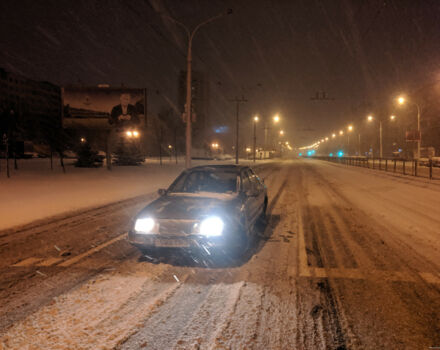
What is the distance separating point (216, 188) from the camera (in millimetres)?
6555

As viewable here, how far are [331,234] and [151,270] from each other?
4010mm

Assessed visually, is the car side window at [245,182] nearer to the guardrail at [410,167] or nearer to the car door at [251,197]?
the car door at [251,197]

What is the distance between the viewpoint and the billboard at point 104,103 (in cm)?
3183

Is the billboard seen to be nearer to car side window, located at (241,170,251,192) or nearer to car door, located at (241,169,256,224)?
car side window, located at (241,170,251,192)

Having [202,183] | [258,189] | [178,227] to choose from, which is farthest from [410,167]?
[178,227]

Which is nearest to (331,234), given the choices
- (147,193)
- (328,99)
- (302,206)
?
(302,206)

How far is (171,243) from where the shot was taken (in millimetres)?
4781

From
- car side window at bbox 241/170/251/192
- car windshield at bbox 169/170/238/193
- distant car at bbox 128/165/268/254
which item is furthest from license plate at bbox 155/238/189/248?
car side window at bbox 241/170/251/192

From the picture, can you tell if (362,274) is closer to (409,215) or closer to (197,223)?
(197,223)

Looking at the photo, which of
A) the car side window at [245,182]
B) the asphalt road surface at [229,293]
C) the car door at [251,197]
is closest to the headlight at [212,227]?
the asphalt road surface at [229,293]

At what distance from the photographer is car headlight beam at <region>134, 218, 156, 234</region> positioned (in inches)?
194

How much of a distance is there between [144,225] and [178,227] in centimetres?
60

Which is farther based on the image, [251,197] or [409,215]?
[409,215]

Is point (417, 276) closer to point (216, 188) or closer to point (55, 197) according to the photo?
point (216, 188)
